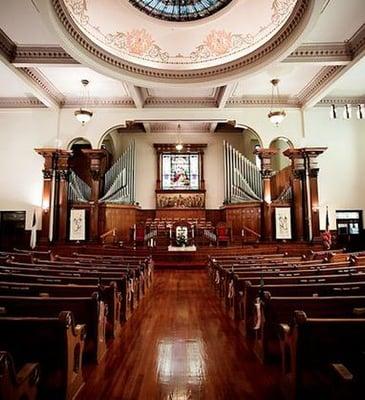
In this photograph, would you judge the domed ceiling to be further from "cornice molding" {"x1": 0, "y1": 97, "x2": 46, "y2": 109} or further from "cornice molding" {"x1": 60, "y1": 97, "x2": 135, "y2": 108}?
"cornice molding" {"x1": 0, "y1": 97, "x2": 46, "y2": 109}

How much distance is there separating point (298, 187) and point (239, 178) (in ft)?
7.58

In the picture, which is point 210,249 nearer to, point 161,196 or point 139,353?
point 161,196

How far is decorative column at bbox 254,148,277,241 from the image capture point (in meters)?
10.6

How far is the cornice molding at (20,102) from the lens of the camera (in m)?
10.6

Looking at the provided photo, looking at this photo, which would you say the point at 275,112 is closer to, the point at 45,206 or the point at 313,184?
the point at 313,184

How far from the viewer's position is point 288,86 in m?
9.86

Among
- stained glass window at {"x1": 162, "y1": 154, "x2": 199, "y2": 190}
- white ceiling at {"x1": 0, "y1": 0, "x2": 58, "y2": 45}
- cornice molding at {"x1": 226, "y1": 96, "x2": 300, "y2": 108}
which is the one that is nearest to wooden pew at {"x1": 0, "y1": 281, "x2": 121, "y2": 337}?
white ceiling at {"x1": 0, "y1": 0, "x2": 58, "y2": 45}

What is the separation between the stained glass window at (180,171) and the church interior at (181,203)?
7 cm

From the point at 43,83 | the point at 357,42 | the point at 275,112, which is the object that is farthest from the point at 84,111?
the point at 357,42

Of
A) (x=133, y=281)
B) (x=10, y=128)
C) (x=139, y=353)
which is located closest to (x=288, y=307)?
(x=139, y=353)

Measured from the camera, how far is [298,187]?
34.8 feet

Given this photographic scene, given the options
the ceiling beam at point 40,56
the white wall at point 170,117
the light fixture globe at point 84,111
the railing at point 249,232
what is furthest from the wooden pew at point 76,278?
the white wall at point 170,117

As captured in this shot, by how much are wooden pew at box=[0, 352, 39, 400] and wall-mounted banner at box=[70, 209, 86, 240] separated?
369 inches

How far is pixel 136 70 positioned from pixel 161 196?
6.44 meters
